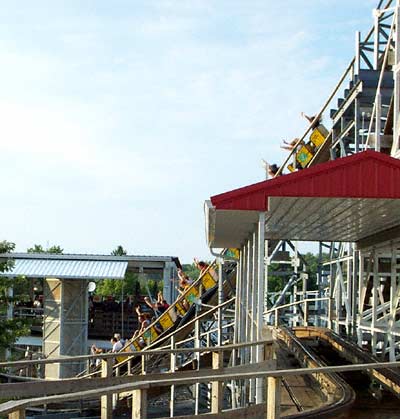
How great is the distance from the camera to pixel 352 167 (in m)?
8.27

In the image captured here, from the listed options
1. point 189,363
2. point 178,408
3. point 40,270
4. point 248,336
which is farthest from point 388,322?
point 40,270


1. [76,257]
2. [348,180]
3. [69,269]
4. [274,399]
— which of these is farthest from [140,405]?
[76,257]

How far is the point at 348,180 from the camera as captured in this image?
27.2 ft

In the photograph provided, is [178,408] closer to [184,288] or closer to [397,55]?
[184,288]

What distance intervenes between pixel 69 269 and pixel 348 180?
22.4 metres

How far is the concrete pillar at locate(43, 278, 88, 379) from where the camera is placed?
28.6m

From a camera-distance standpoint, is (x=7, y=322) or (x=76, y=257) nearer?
(x=7, y=322)

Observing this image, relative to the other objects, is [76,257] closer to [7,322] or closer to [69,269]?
[69,269]

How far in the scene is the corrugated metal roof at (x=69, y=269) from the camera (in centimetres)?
2847

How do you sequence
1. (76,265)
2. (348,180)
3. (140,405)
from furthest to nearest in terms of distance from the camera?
1. (76,265)
2. (348,180)
3. (140,405)

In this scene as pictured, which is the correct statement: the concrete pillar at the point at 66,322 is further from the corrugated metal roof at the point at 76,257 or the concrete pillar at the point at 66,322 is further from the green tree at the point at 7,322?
the green tree at the point at 7,322

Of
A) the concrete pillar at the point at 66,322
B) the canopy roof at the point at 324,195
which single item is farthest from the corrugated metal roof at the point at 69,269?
the canopy roof at the point at 324,195

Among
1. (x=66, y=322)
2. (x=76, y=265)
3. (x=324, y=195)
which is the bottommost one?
(x=66, y=322)

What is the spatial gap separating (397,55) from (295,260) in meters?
9.88
